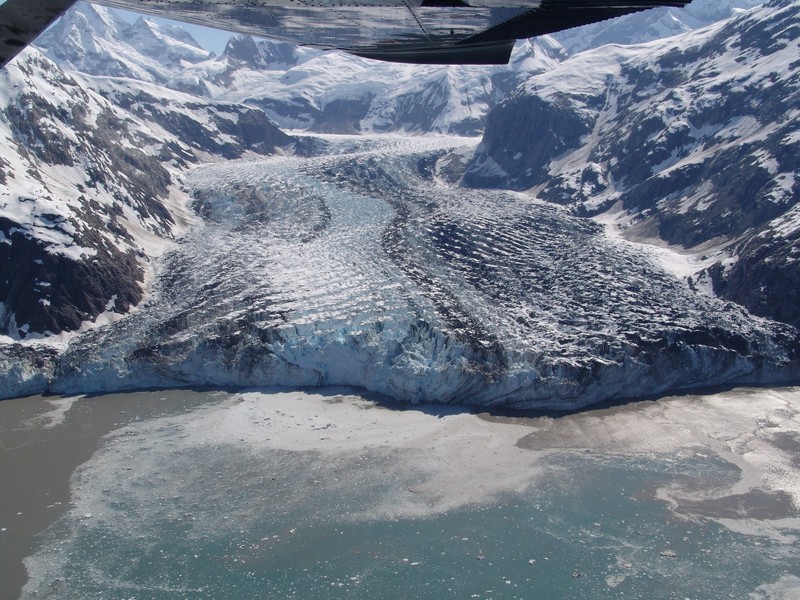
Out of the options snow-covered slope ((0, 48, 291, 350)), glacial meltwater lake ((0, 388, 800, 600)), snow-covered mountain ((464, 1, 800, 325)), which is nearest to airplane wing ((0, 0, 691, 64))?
glacial meltwater lake ((0, 388, 800, 600))

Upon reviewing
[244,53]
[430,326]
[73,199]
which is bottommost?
[430,326]

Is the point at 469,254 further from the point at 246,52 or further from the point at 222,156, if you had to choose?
the point at 246,52

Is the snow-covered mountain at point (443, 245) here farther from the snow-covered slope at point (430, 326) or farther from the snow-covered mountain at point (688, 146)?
the snow-covered mountain at point (688, 146)

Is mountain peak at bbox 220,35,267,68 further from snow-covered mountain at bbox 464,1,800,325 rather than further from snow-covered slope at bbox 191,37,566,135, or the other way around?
snow-covered mountain at bbox 464,1,800,325

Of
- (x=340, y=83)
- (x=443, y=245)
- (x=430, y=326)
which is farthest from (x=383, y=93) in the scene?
(x=430, y=326)

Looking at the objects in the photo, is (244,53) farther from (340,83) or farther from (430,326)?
(430,326)
